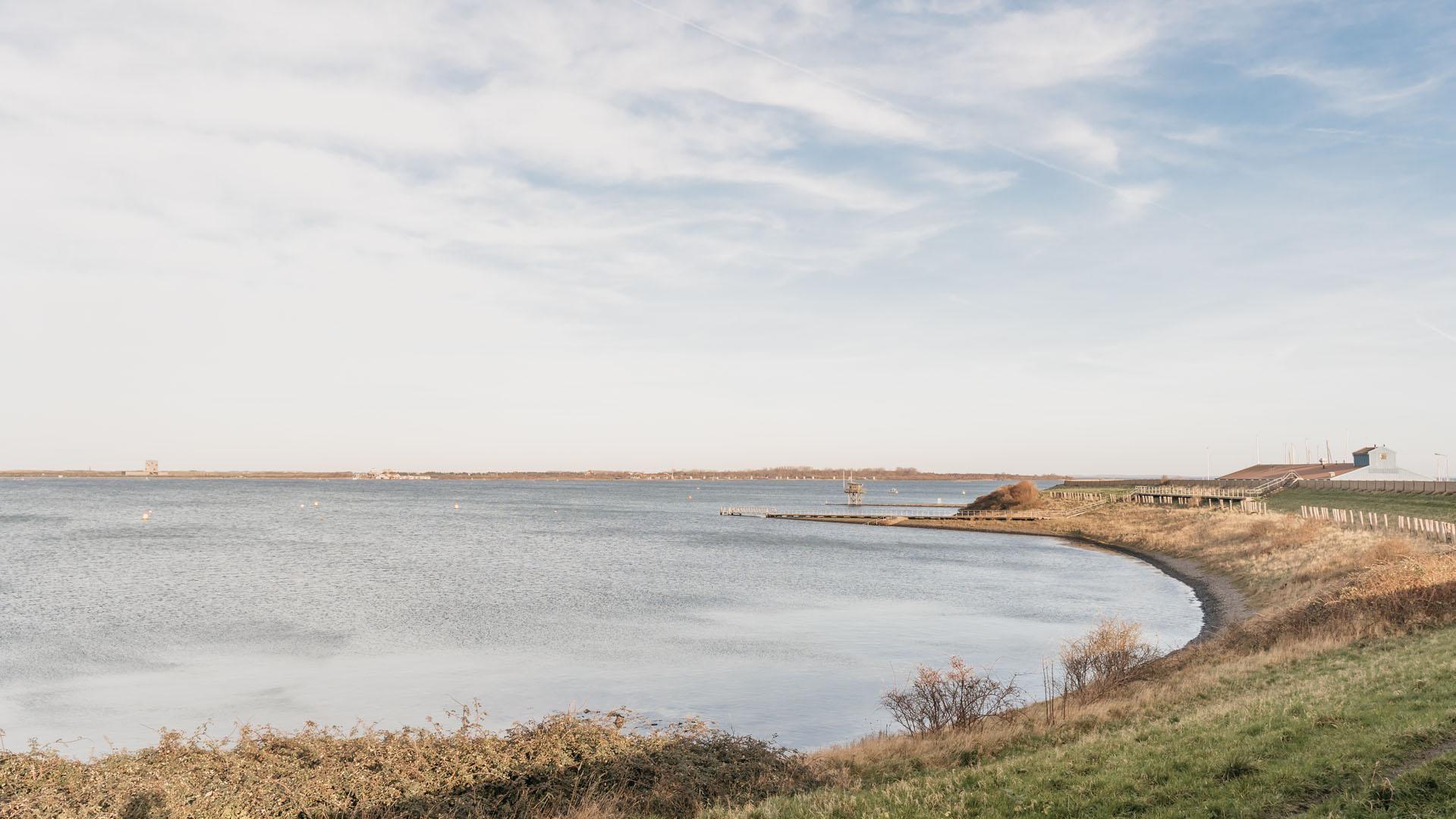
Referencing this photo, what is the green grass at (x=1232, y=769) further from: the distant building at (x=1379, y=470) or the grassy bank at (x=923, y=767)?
the distant building at (x=1379, y=470)

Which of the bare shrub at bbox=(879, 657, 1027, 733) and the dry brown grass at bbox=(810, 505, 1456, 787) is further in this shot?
the bare shrub at bbox=(879, 657, 1027, 733)

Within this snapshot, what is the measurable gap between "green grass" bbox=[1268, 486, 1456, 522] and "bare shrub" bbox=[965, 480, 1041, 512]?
3211 centimetres

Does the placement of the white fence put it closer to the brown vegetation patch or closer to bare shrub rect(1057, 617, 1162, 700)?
the brown vegetation patch

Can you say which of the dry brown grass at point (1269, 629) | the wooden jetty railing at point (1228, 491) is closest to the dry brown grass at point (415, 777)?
the dry brown grass at point (1269, 629)

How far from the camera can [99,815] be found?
39.7 ft

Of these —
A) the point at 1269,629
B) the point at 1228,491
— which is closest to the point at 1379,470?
the point at 1228,491

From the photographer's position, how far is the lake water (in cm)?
2592

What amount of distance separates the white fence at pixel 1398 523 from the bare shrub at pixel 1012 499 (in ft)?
184

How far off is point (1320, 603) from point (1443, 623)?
6.04 meters

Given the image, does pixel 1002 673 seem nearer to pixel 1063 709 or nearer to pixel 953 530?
pixel 1063 709

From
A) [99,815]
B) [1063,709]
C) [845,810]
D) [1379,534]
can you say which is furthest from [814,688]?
[1379,534]

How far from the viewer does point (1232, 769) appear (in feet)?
40.1

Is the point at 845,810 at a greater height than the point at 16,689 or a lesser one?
greater

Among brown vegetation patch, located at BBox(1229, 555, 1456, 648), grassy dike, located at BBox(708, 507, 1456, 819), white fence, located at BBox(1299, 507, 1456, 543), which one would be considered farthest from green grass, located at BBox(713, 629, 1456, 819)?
white fence, located at BBox(1299, 507, 1456, 543)
